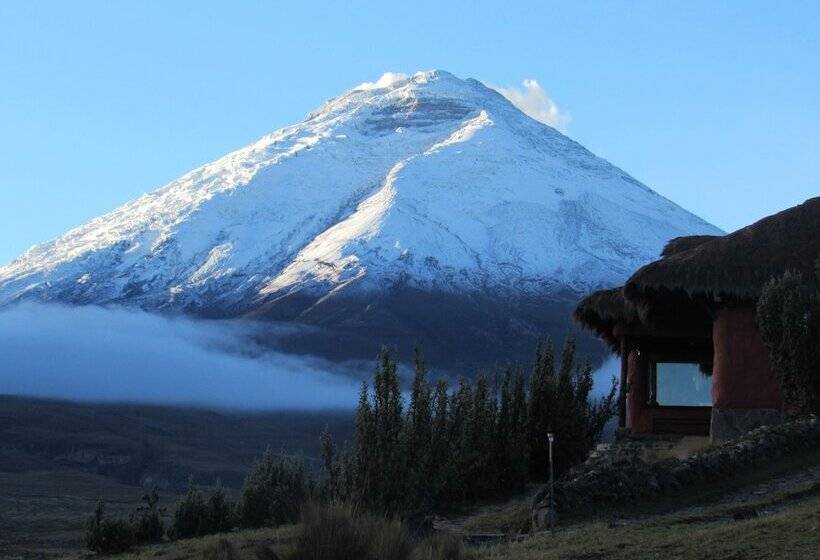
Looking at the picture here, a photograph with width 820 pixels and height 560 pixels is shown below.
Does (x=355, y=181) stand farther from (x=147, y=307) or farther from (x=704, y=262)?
(x=704, y=262)

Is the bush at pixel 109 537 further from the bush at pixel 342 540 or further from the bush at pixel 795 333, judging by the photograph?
the bush at pixel 795 333

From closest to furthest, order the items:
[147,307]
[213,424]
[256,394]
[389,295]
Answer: [213,424] → [256,394] → [389,295] → [147,307]

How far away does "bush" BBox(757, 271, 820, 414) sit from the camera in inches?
765

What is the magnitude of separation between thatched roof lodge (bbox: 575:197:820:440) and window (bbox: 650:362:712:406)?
83 millimetres

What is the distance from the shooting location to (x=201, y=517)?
21281 millimetres

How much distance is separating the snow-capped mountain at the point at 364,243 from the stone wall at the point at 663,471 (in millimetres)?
121695

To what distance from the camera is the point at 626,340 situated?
85.1ft

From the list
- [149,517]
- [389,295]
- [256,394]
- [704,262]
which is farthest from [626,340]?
[389,295]

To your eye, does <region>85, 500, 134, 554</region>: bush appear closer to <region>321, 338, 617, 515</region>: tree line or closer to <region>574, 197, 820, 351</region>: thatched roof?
<region>321, 338, 617, 515</region>: tree line

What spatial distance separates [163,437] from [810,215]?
3084 inches

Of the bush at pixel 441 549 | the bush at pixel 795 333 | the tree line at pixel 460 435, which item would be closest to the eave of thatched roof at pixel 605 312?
the tree line at pixel 460 435

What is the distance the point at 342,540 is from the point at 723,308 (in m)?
11.1

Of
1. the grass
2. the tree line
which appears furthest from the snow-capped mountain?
the grass

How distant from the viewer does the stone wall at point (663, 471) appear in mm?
16609
